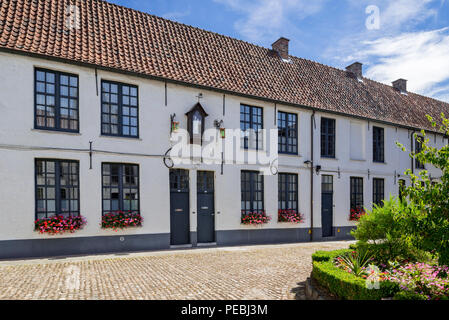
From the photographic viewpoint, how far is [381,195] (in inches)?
690

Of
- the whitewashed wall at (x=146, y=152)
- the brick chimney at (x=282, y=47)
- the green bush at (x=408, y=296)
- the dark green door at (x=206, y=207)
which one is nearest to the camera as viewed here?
the green bush at (x=408, y=296)

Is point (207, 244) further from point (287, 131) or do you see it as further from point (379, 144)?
point (379, 144)

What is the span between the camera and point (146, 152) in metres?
11.5

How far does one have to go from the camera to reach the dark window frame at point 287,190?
14258 millimetres

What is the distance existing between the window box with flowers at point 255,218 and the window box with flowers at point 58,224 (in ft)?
20.0

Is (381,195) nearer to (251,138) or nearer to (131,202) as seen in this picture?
(251,138)

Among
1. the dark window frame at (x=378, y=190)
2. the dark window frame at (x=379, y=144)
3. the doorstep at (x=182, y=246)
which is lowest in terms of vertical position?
the doorstep at (x=182, y=246)

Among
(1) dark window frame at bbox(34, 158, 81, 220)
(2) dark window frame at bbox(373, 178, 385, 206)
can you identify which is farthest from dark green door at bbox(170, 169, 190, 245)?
(2) dark window frame at bbox(373, 178, 385, 206)

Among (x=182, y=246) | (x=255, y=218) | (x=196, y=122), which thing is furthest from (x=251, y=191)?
(x=196, y=122)

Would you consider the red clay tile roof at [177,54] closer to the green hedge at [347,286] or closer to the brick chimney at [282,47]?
the brick chimney at [282,47]

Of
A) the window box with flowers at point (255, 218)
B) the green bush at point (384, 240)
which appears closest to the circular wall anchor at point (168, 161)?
the window box with flowers at point (255, 218)

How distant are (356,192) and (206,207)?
27.5 ft

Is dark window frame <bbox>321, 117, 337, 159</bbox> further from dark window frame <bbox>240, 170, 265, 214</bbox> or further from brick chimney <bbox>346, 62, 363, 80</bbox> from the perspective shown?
brick chimney <bbox>346, 62, 363, 80</bbox>
